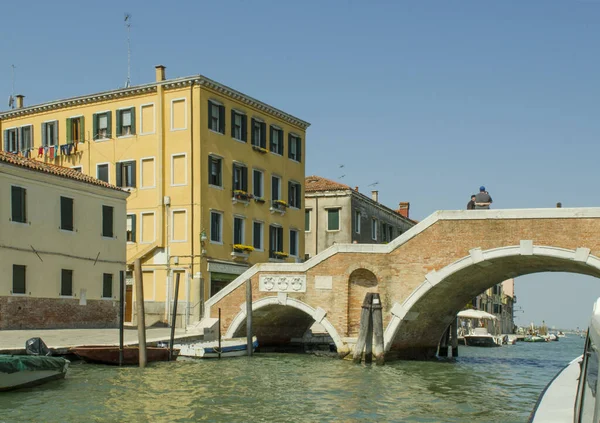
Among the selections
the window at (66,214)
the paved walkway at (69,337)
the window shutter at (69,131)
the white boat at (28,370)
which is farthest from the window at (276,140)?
the white boat at (28,370)

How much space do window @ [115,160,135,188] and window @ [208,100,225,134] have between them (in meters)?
3.29

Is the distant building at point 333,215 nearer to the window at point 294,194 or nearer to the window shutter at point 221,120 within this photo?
the window at point 294,194

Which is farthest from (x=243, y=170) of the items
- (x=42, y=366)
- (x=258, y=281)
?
(x=42, y=366)

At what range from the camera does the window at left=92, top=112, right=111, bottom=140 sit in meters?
31.4

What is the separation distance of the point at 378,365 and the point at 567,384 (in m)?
13.1

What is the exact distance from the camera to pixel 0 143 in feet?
113

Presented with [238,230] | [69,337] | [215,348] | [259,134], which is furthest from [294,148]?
[69,337]

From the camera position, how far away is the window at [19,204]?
902 inches

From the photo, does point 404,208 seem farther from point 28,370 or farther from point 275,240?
point 28,370

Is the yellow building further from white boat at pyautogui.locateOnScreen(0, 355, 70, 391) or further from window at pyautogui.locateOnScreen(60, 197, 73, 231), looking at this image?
white boat at pyautogui.locateOnScreen(0, 355, 70, 391)

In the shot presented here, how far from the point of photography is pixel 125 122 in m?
31.1

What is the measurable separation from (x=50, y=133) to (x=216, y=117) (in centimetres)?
720

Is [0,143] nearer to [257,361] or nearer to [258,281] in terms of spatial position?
[258,281]

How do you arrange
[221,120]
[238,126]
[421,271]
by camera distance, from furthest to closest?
1. [238,126]
2. [221,120]
3. [421,271]
